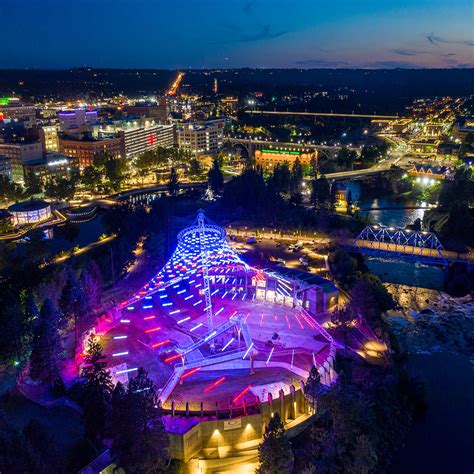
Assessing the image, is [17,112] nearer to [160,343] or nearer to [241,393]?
[160,343]

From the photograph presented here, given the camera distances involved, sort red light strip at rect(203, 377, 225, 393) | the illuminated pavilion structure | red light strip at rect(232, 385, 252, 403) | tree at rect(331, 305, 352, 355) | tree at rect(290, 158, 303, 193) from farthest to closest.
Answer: tree at rect(290, 158, 303, 193) < tree at rect(331, 305, 352, 355) < the illuminated pavilion structure < red light strip at rect(203, 377, 225, 393) < red light strip at rect(232, 385, 252, 403)

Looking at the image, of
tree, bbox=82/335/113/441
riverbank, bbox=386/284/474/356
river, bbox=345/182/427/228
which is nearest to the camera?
tree, bbox=82/335/113/441

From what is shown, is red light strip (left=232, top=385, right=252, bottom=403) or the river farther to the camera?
the river

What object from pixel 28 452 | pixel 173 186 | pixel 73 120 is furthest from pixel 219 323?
pixel 73 120

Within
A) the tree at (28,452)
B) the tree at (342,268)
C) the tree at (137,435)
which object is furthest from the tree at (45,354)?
the tree at (342,268)

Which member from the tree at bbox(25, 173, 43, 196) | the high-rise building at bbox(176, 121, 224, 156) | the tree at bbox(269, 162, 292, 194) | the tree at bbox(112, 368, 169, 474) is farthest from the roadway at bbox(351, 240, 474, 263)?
the high-rise building at bbox(176, 121, 224, 156)

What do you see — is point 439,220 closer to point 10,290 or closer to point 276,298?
point 276,298

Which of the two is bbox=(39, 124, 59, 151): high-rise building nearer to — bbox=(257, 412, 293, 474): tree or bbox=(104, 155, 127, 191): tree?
bbox=(104, 155, 127, 191): tree

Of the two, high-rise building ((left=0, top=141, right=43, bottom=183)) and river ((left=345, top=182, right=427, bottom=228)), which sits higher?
high-rise building ((left=0, top=141, right=43, bottom=183))
